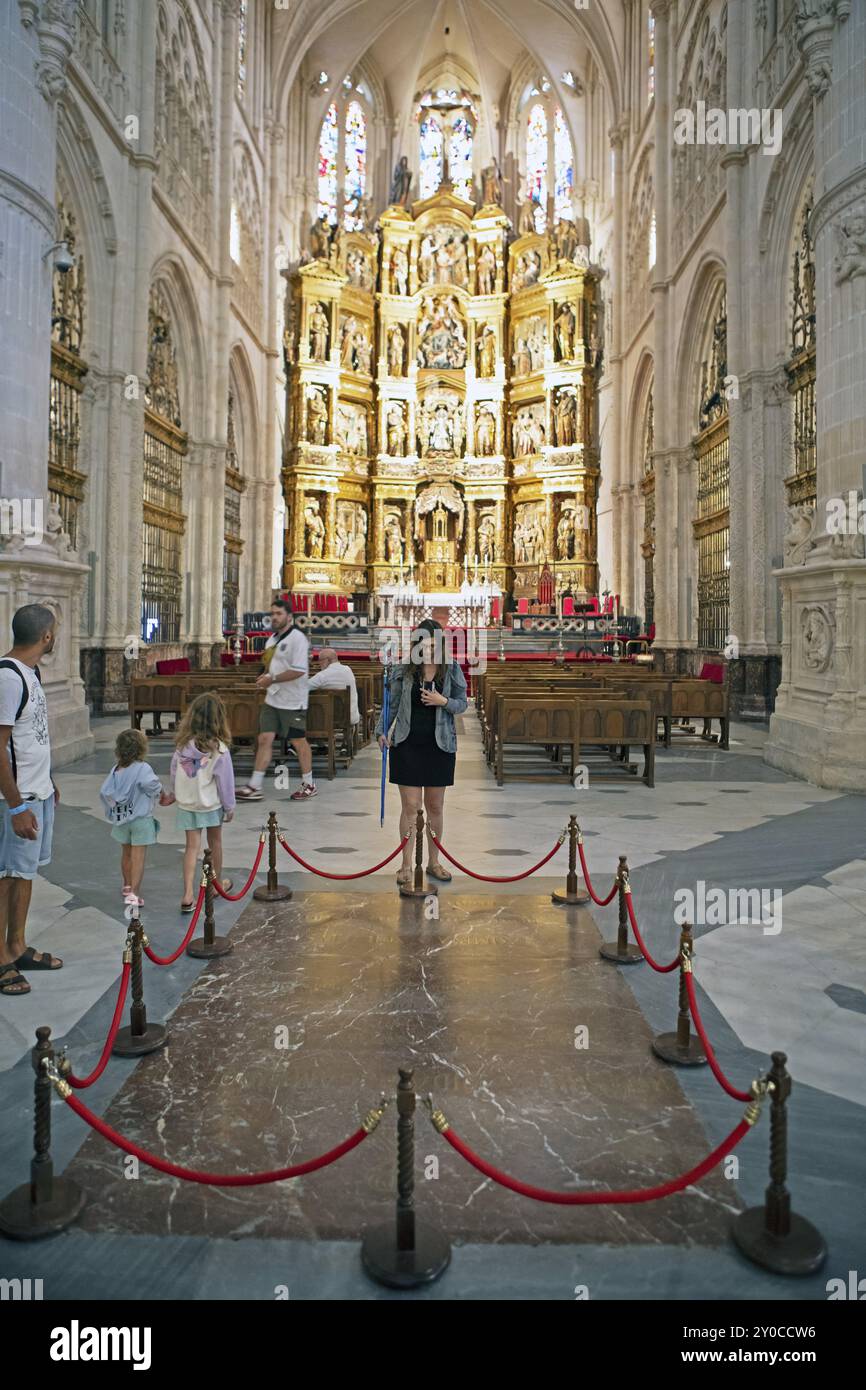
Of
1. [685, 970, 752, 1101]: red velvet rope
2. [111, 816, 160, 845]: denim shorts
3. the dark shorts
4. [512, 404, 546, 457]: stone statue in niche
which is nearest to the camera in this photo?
[685, 970, 752, 1101]: red velvet rope

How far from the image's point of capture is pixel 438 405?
3491 cm

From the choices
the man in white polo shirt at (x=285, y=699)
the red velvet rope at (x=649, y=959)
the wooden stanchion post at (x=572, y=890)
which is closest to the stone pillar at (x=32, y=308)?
the man in white polo shirt at (x=285, y=699)

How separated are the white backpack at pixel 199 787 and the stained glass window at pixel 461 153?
→ 37.8 m

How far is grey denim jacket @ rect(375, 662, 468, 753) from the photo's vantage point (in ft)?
18.6

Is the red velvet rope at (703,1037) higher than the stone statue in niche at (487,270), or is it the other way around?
the stone statue in niche at (487,270)

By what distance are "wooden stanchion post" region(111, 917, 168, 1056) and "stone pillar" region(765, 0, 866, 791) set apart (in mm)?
8293

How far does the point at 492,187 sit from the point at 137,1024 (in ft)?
125

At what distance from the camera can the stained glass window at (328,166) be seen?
115 ft

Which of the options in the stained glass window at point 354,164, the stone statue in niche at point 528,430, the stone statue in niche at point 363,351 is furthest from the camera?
the stained glass window at point 354,164

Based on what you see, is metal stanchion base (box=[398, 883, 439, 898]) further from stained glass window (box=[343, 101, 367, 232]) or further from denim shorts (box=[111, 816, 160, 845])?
stained glass window (box=[343, 101, 367, 232])

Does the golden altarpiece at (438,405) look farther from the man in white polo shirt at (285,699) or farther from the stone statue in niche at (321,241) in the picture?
the man in white polo shirt at (285,699)

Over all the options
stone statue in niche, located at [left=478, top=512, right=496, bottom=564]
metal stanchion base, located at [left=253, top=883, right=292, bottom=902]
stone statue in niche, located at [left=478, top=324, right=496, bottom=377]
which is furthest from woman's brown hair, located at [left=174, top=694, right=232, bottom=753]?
stone statue in niche, located at [left=478, top=324, right=496, bottom=377]

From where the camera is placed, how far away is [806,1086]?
3.31 meters
